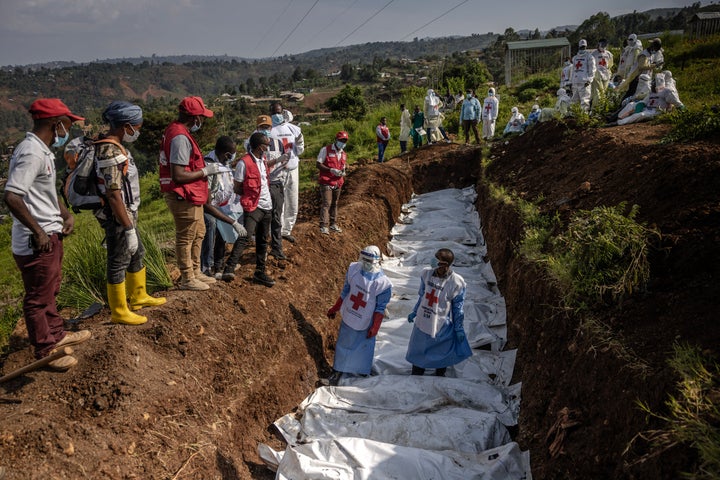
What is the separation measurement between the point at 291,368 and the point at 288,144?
10.3ft

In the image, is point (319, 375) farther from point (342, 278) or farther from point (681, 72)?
point (681, 72)

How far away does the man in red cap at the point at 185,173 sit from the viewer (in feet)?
14.4

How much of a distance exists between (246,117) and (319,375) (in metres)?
58.0

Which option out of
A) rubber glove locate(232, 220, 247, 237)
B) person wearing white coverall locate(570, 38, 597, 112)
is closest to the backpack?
rubber glove locate(232, 220, 247, 237)

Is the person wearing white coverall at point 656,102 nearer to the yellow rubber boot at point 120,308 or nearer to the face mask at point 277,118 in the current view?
the face mask at point 277,118

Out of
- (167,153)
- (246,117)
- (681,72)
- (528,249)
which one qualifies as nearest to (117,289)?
(167,153)

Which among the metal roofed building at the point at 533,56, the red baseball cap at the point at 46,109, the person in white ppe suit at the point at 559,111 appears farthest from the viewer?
the metal roofed building at the point at 533,56

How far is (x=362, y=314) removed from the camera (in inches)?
210

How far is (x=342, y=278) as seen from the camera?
7.48 metres

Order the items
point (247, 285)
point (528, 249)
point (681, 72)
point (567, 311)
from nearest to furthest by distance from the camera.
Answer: point (567, 311), point (247, 285), point (528, 249), point (681, 72)

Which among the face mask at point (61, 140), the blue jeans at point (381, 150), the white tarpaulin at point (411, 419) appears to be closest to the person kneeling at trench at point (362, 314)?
the white tarpaulin at point (411, 419)

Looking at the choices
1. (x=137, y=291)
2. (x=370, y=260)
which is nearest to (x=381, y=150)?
(x=370, y=260)

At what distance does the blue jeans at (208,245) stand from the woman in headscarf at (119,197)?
4.11 feet

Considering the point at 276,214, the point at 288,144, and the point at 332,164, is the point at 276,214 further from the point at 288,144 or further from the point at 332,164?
the point at 332,164
